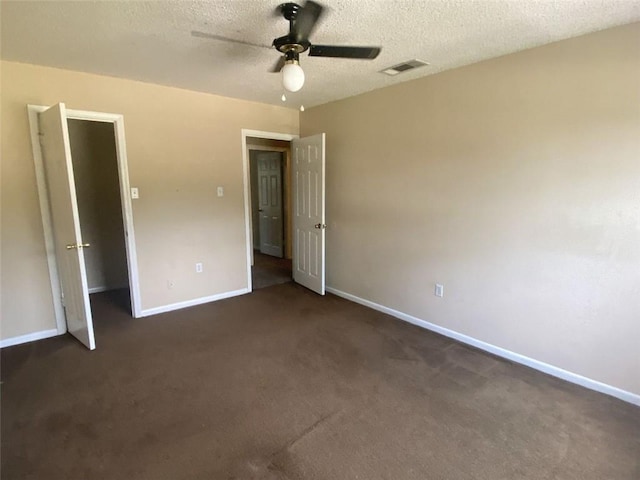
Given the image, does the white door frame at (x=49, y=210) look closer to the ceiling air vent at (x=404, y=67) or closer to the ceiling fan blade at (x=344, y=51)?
the ceiling fan blade at (x=344, y=51)

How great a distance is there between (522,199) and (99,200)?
16.0ft

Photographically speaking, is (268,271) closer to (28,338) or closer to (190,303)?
(190,303)

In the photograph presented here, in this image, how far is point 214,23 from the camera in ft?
6.80

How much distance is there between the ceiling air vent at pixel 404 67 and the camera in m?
2.75

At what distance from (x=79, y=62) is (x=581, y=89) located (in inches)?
149

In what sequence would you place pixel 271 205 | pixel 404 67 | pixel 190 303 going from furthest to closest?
pixel 271 205
pixel 190 303
pixel 404 67

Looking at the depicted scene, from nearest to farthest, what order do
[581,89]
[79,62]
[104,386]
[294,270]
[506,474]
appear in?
[506,474]
[581,89]
[104,386]
[79,62]
[294,270]

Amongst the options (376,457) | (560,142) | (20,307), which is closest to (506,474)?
(376,457)

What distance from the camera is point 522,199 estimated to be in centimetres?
258

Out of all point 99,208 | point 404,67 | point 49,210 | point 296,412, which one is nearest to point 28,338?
point 49,210

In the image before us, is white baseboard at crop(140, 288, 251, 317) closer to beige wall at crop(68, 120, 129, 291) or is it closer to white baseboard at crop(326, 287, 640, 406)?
beige wall at crop(68, 120, 129, 291)

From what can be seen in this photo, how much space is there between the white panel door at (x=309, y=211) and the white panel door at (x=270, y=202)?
1714mm

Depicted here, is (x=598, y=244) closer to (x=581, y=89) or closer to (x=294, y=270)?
(x=581, y=89)

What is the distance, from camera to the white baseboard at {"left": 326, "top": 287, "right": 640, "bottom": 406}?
90.5 inches
